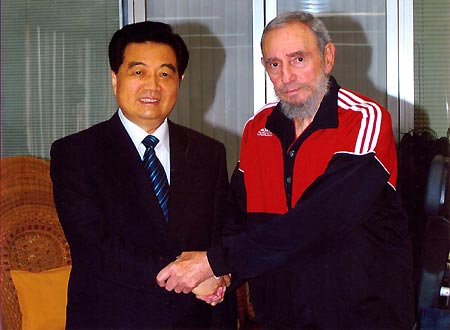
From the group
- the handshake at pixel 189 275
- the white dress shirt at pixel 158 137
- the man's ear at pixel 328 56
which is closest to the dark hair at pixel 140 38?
the white dress shirt at pixel 158 137

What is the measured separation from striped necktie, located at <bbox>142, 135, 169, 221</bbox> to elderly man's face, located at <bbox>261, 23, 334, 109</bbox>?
0.35m

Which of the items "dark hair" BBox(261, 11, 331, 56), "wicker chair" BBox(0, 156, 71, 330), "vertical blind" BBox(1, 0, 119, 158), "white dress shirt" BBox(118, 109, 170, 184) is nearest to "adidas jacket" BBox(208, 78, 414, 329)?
"dark hair" BBox(261, 11, 331, 56)

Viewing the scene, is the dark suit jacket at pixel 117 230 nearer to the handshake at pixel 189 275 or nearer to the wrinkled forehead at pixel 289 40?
the handshake at pixel 189 275

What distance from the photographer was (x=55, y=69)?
367cm

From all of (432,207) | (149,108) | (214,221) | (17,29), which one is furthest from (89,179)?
(17,29)

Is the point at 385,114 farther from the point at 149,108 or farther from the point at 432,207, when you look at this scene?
the point at 149,108

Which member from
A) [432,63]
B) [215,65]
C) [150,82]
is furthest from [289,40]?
[215,65]

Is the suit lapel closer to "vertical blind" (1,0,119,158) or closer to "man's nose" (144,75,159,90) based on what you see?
"man's nose" (144,75,159,90)

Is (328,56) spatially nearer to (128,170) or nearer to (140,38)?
(140,38)

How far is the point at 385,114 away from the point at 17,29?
8.06 ft

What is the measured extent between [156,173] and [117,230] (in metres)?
0.18

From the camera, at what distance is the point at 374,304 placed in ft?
5.25

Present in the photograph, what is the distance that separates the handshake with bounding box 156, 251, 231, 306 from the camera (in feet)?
5.32

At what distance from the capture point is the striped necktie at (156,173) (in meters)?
1.68
